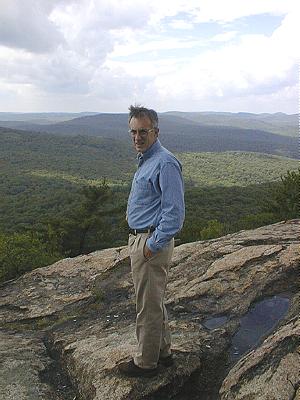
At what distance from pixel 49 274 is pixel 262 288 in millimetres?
4631

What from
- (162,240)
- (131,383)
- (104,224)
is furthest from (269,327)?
(104,224)

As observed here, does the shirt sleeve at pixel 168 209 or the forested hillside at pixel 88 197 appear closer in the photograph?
the shirt sleeve at pixel 168 209

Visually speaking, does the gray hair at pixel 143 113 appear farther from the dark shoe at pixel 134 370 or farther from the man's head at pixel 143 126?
the dark shoe at pixel 134 370

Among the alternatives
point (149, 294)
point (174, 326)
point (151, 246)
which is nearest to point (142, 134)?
point (151, 246)

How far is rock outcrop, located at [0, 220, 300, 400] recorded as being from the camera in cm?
413

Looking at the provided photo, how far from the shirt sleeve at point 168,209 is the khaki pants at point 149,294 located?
0.23 m

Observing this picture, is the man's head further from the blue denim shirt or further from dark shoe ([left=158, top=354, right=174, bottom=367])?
dark shoe ([left=158, top=354, right=174, bottom=367])

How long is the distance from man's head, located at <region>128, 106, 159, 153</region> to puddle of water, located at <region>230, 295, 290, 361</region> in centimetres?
268

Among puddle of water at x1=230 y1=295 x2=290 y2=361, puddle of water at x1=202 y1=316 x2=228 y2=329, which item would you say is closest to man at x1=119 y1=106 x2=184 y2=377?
puddle of water at x1=230 y1=295 x2=290 y2=361

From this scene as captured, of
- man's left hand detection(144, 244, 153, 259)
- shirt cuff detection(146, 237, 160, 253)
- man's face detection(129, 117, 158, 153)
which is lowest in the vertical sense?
man's left hand detection(144, 244, 153, 259)

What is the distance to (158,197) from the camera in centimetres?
400

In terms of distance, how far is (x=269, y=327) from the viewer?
511cm

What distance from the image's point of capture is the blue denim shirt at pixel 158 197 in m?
3.77

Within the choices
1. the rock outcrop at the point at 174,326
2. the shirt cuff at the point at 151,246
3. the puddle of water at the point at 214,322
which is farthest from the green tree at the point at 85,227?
the shirt cuff at the point at 151,246
